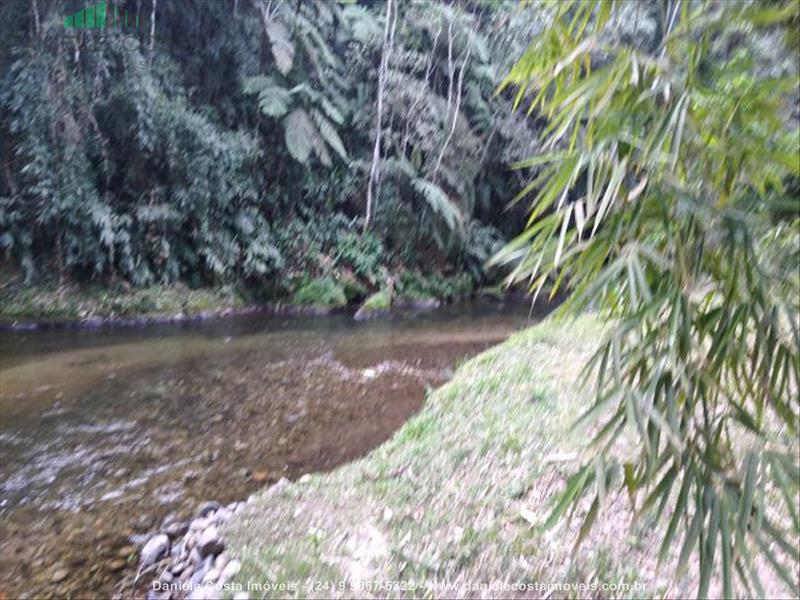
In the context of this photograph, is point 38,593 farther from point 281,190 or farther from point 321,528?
point 281,190

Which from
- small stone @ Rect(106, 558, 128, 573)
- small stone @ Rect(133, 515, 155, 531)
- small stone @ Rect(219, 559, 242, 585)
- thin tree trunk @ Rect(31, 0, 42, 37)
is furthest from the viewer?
thin tree trunk @ Rect(31, 0, 42, 37)

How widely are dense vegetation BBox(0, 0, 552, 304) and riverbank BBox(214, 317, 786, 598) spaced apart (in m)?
8.81

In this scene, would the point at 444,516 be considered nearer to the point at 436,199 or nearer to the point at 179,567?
the point at 179,567

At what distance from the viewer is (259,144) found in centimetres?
1397

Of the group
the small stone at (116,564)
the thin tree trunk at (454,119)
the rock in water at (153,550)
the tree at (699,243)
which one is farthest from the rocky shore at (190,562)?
the thin tree trunk at (454,119)

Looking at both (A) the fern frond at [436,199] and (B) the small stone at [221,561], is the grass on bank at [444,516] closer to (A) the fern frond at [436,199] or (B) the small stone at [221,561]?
(B) the small stone at [221,561]

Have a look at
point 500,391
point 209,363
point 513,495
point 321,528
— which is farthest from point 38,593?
point 209,363

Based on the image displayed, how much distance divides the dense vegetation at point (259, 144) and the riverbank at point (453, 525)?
881cm

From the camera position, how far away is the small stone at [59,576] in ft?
10.5

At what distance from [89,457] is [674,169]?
5.00 metres

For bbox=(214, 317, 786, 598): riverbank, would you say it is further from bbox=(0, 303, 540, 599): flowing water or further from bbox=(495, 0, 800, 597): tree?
bbox=(495, 0, 800, 597): tree

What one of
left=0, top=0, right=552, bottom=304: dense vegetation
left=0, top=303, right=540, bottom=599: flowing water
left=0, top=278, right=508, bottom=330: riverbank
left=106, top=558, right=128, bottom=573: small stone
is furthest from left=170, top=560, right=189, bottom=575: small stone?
left=0, top=0, right=552, bottom=304: dense vegetation

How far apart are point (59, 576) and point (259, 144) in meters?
12.1

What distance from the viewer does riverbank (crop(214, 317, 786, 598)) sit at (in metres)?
2.64
